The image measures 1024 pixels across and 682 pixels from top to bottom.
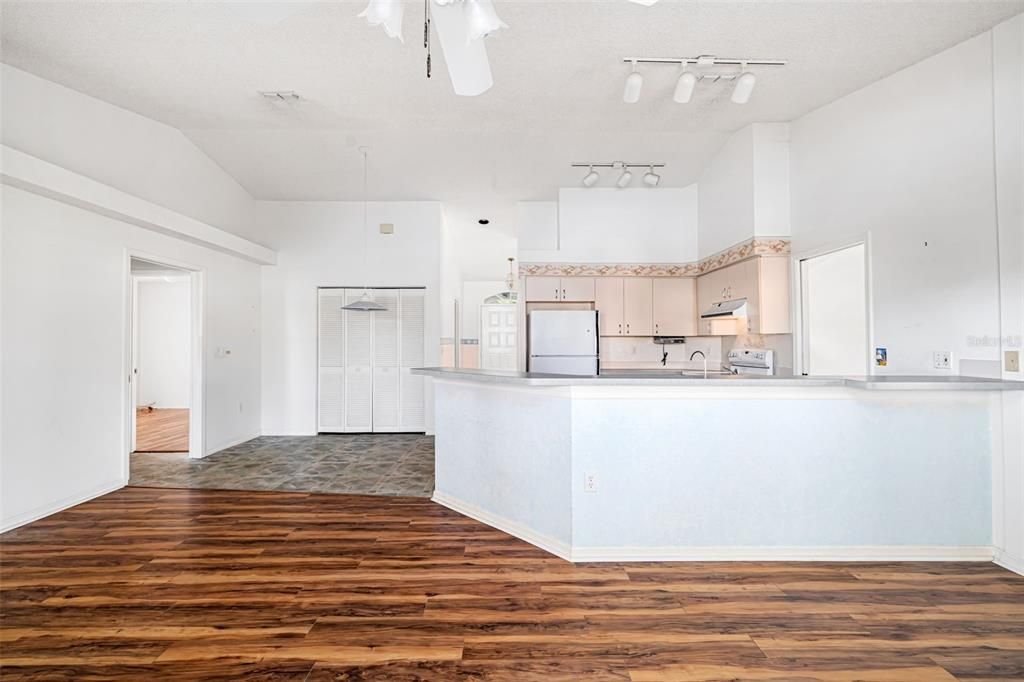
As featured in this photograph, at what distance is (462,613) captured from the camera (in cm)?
214

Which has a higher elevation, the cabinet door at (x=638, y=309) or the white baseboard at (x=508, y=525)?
the cabinet door at (x=638, y=309)

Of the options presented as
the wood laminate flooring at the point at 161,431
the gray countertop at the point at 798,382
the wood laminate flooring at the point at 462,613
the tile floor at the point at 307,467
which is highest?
the gray countertop at the point at 798,382

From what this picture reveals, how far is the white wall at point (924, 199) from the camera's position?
2.74 m

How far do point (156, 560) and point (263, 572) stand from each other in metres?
0.72

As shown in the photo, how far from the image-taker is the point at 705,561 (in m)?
2.65

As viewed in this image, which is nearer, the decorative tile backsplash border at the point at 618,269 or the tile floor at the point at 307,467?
the tile floor at the point at 307,467

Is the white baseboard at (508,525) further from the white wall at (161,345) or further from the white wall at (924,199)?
the white wall at (161,345)

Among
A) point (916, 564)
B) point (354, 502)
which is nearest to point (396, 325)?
point (354, 502)

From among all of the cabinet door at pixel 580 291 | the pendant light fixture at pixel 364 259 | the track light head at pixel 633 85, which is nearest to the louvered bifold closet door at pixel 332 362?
the pendant light fixture at pixel 364 259

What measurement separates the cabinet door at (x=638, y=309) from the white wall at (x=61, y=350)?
4.86 meters

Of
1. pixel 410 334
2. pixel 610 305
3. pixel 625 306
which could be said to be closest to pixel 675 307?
pixel 625 306

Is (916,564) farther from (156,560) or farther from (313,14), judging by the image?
(313,14)

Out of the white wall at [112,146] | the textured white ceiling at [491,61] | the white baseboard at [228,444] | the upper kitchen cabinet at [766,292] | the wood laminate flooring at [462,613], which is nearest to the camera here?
the wood laminate flooring at [462,613]

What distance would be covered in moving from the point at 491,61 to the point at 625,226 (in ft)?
9.94
